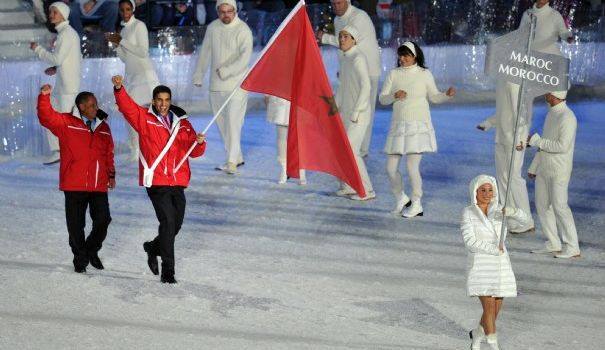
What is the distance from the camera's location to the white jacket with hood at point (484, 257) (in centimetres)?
866

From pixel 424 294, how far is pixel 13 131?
283 inches

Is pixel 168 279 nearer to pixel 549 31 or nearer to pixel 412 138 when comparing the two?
pixel 412 138

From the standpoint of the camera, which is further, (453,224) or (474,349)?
(453,224)

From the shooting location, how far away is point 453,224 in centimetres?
1266

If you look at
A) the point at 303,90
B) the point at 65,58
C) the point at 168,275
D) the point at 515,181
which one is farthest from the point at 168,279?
the point at 65,58

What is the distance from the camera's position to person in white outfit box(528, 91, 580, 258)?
11164 mm

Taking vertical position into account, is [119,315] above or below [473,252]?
below

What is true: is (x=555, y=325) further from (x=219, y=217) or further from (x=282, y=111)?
(x=282, y=111)

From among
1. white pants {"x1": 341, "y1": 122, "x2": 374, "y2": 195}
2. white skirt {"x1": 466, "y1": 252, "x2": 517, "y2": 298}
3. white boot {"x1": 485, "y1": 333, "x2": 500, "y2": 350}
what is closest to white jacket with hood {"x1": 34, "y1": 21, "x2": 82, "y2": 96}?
white pants {"x1": 341, "y1": 122, "x2": 374, "y2": 195}

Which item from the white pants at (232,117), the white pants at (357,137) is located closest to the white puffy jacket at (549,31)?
the white pants at (357,137)

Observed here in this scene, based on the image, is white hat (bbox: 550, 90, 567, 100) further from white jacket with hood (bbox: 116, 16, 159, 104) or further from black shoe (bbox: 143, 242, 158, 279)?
white jacket with hood (bbox: 116, 16, 159, 104)

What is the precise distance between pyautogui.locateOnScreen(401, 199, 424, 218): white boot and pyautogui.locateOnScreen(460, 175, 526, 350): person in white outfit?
409 cm

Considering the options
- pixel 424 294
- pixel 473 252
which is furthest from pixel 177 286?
pixel 473 252

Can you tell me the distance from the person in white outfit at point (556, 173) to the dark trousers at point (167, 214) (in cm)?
271
